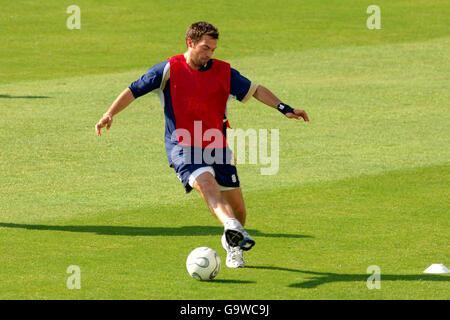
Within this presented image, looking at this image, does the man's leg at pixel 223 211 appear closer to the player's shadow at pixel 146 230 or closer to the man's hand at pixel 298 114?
the man's hand at pixel 298 114

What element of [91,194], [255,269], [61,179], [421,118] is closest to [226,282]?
[255,269]

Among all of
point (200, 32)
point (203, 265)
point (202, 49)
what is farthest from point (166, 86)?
point (203, 265)

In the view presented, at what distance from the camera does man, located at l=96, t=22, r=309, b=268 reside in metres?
9.61

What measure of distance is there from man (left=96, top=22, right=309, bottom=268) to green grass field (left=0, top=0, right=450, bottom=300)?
3.31ft

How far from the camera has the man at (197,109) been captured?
9609 mm

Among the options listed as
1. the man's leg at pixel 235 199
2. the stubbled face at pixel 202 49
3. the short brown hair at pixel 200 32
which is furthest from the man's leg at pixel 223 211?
the short brown hair at pixel 200 32

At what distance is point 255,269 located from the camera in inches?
385

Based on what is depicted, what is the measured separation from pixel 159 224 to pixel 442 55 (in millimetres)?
18725

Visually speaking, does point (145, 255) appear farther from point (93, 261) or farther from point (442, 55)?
point (442, 55)

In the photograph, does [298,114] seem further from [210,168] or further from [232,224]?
[232,224]

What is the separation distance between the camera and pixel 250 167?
16297 millimetres

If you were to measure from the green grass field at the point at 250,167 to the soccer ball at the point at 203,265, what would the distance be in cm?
10

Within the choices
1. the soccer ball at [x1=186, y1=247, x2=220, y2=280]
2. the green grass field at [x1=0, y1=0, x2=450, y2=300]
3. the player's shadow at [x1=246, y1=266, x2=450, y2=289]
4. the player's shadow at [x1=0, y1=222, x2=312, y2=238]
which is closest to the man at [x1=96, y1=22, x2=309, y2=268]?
the soccer ball at [x1=186, y1=247, x2=220, y2=280]

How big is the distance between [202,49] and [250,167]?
22.6 ft
